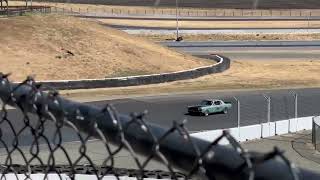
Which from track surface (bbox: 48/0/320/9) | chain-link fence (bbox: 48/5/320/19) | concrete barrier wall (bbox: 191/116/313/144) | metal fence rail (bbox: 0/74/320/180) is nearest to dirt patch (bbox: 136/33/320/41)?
chain-link fence (bbox: 48/5/320/19)

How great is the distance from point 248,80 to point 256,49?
18464mm

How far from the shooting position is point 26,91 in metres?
3.36

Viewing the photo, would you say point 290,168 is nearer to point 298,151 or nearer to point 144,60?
point 298,151

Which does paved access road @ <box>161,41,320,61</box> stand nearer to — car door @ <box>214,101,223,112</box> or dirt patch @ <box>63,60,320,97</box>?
dirt patch @ <box>63,60,320,97</box>

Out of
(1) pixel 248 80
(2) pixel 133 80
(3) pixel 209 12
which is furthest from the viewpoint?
(3) pixel 209 12

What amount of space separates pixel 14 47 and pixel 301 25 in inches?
2169

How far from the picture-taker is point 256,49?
175 feet

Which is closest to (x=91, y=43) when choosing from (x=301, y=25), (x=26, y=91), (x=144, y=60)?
(x=144, y=60)

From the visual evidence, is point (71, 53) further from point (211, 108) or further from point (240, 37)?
point (240, 37)

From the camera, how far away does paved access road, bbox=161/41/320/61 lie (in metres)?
48.4

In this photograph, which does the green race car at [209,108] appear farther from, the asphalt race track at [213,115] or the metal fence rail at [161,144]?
the metal fence rail at [161,144]

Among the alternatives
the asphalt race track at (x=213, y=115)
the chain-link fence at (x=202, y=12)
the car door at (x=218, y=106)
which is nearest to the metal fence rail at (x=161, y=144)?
the asphalt race track at (x=213, y=115)

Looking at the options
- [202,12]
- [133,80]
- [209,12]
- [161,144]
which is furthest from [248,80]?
[209,12]

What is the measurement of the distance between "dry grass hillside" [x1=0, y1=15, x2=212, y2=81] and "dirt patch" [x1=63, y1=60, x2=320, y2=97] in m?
2.72
